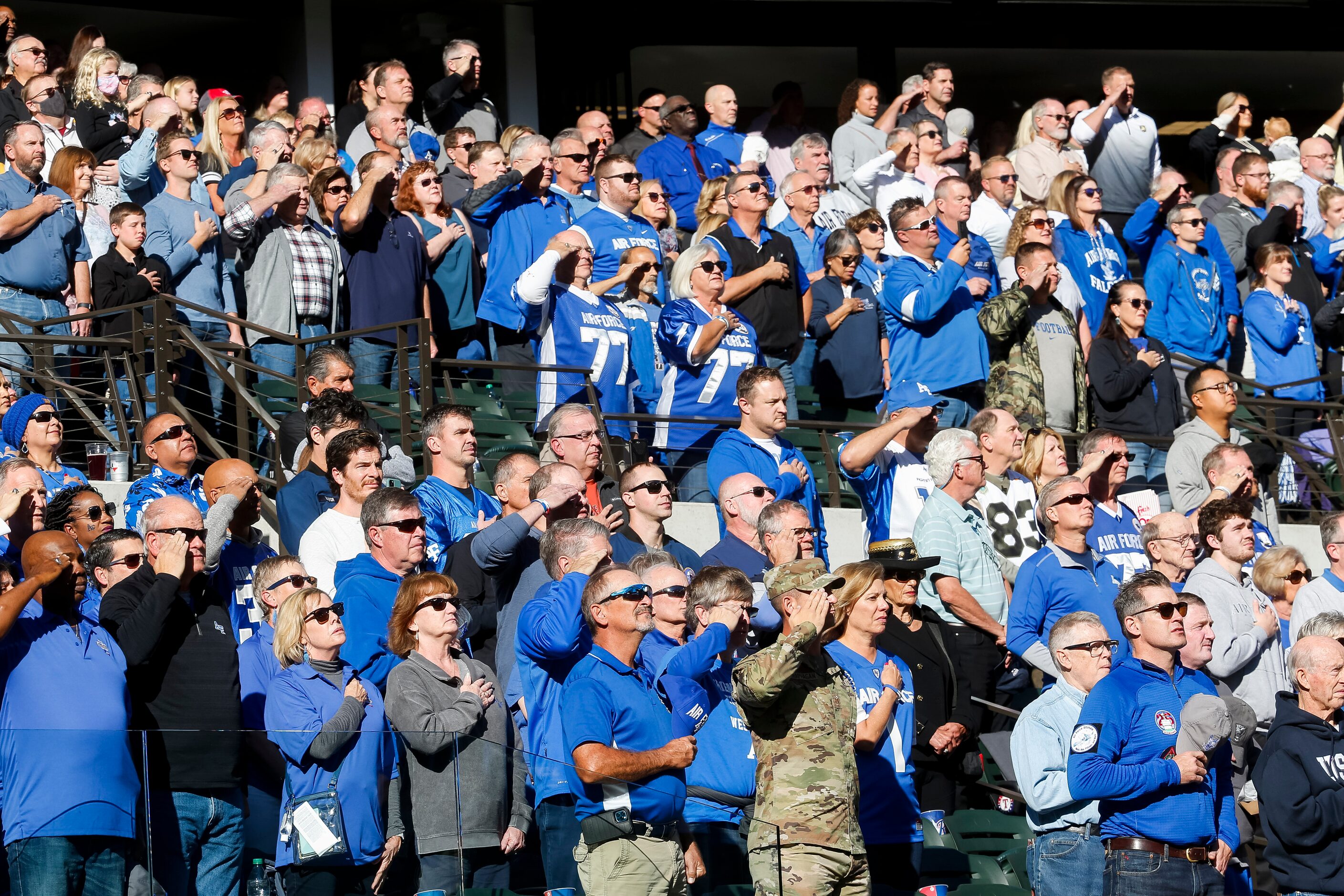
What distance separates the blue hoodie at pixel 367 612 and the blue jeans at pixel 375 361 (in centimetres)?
365

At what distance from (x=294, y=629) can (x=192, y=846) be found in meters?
1.06

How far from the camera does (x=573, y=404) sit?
8.19 metres

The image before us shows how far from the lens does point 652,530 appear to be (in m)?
7.94

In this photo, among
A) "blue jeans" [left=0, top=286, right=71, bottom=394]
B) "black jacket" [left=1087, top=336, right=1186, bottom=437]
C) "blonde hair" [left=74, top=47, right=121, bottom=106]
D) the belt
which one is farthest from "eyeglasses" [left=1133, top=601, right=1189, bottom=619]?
"blonde hair" [left=74, top=47, right=121, bottom=106]

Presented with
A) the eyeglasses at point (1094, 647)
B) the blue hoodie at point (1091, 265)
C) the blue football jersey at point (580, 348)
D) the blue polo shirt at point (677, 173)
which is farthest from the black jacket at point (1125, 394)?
the eyeglasses at point (1094, 647)

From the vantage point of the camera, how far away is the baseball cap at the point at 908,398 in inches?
388

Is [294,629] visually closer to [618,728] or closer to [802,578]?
[618,728]

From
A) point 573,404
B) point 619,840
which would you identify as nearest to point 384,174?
point 573,404

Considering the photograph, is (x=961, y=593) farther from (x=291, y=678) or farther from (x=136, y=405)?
(x=136, y=405)

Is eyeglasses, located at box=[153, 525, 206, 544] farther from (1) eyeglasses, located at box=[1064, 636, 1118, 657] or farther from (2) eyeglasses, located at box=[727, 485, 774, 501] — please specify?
(1) eyeglasses, located at box=[1064, 636, 1118, 657]

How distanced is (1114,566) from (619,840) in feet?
13.2

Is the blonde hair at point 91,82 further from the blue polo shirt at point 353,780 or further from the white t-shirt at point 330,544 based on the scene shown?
the blue polo shirt at point 353,780

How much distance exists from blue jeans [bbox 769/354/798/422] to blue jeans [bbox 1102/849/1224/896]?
14.9 ft

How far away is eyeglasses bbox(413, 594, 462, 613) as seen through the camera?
626 centimetres
